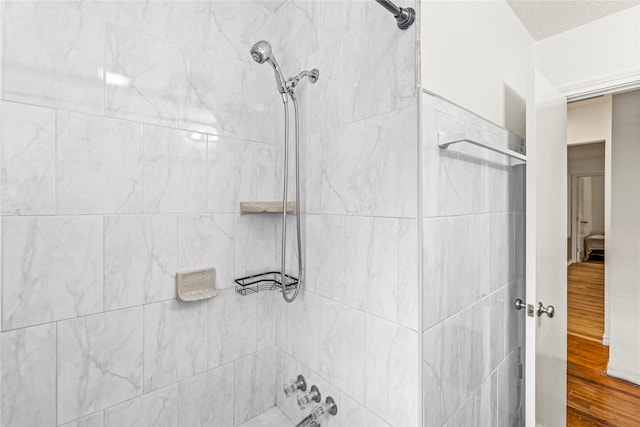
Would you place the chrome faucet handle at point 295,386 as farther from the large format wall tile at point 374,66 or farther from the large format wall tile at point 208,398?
the large format wall tile at point 374,66

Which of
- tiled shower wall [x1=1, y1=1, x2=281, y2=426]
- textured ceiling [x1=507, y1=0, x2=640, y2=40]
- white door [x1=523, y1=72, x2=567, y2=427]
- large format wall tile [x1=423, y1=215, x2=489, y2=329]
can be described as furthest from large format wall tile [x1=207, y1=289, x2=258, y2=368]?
textured ceiling [x1=507, y1=0, x2=640, y2=40]

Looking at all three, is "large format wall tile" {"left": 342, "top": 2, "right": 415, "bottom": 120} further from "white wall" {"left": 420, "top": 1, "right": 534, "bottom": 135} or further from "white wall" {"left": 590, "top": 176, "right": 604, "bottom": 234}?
"white wall" {"left": 590, "top": 176, "right": 604, "bottom": 234}

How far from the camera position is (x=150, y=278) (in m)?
1.15

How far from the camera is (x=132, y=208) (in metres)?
1.11

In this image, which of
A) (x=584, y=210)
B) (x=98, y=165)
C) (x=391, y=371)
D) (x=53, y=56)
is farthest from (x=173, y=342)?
(x=584, y=210)

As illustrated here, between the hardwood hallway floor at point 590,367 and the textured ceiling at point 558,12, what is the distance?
0.74m

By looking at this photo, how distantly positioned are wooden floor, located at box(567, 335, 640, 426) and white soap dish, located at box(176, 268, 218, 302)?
1.33m

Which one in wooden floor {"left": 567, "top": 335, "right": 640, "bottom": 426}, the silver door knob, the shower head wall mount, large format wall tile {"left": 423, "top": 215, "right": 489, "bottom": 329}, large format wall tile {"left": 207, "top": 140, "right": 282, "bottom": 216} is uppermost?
the shower head wall mount

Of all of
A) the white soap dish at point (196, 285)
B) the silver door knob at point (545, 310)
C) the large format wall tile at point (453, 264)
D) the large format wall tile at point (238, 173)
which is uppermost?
the large format wall tile at point (238, 173)

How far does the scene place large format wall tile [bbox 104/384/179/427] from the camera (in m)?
1.08

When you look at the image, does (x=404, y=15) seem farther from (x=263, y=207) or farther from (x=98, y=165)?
(x=98, y=165)

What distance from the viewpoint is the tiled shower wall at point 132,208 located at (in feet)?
3.04

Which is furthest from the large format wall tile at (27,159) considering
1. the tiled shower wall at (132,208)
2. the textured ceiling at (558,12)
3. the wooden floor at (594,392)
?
the wooden floor at (594,392)

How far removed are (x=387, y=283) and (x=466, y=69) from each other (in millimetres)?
749
